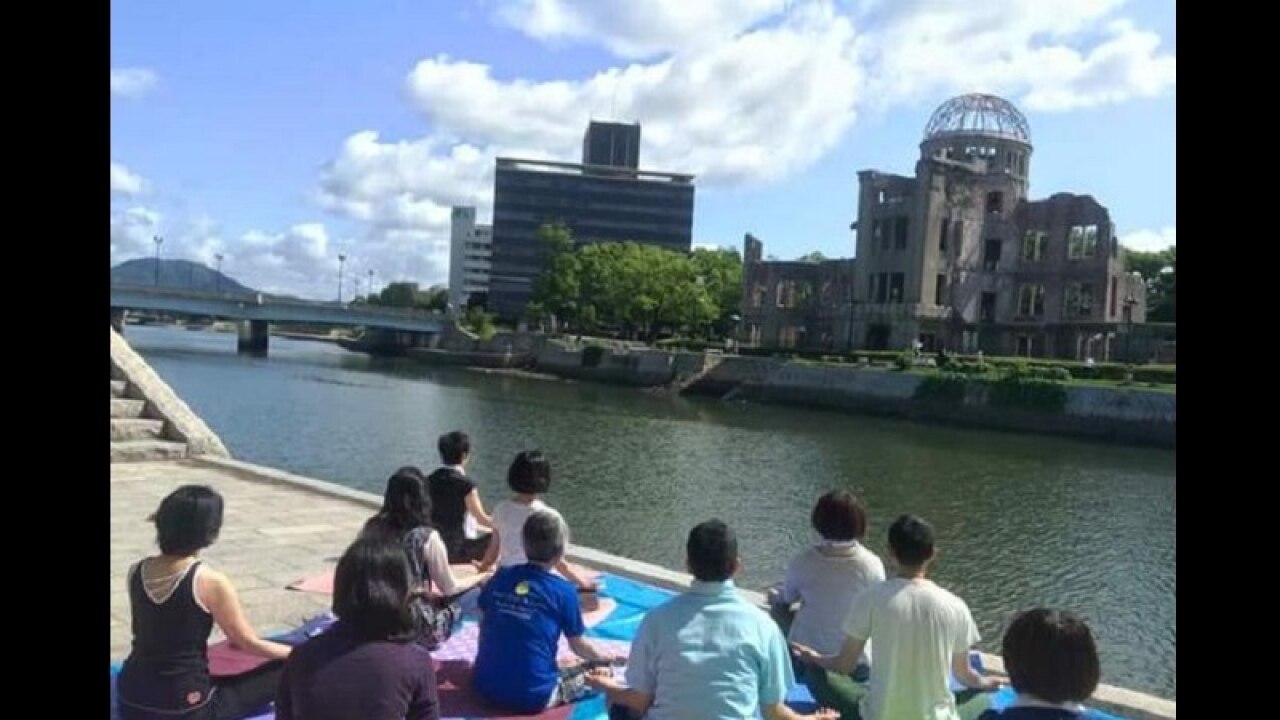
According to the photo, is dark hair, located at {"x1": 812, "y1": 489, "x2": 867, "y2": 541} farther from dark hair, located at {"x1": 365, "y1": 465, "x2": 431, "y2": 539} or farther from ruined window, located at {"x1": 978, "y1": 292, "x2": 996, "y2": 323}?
ruined window, located at {"x1": 978, "y1": 292, "x2": 996, "y2": 323}

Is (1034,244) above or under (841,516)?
above

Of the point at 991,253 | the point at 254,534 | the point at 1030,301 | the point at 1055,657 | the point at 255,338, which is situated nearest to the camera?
the point at 1055,657

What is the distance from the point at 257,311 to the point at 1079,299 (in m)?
55.6

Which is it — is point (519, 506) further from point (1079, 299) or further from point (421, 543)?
point (1079, 299)

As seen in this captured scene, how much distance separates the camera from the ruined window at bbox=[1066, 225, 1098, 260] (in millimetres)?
61562

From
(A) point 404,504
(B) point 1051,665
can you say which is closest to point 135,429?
(A) point 404,504

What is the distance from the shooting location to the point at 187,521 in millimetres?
4227

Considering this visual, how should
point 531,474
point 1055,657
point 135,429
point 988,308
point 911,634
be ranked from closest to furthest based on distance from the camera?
point 1055,657 < point 911,634 < point 531,474 < point 135,429 < point 988,308

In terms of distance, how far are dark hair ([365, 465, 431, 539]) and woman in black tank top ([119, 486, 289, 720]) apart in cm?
155

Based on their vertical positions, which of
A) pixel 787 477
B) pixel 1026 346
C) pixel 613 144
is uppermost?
pixel 613 144

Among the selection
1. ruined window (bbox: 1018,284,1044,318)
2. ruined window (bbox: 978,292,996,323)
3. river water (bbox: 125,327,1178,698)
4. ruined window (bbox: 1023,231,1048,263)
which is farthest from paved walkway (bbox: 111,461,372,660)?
ruined window (bbox: 1023,231,1048,263)
